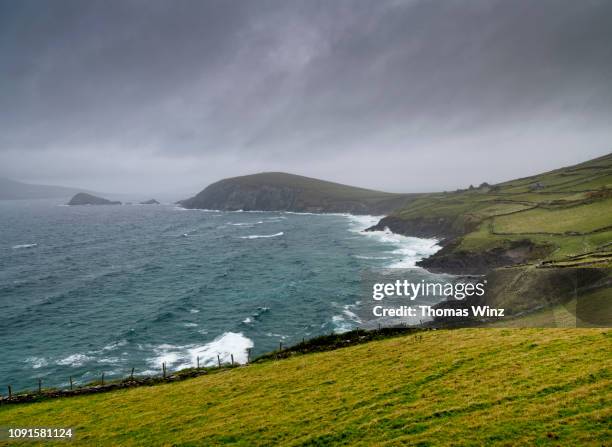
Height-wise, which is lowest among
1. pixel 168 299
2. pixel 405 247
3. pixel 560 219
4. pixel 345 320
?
pixel 345 320

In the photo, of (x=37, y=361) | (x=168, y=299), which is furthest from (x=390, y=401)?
(x=168, y=299)

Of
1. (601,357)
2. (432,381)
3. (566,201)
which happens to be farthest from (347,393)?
(566,201)

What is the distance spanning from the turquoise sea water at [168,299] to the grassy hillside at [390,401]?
21.6m

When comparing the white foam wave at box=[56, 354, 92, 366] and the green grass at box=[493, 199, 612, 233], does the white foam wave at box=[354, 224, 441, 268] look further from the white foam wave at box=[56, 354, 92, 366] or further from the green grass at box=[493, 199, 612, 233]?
the white foam wave at box=[56, 354, 92, 366]

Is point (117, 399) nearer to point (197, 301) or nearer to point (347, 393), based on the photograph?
point (347, 393)

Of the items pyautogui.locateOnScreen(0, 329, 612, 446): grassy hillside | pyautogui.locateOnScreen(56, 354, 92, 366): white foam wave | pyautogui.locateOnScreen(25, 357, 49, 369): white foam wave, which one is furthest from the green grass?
pyautogui.locateOnScreen(25, 357, 49, 369): white foam wave

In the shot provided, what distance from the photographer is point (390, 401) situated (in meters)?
26.2

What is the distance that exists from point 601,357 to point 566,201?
117166mm

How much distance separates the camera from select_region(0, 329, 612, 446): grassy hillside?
20828 millimetres

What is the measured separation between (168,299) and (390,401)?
74.6m

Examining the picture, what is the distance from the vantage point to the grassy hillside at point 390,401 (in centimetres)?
2083

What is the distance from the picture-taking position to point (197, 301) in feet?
287

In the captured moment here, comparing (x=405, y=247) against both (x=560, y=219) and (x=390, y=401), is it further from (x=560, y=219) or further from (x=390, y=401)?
(x=390, y=401)

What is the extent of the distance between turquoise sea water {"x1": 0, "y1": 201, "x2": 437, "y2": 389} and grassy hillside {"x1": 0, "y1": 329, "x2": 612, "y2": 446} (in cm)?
2162
